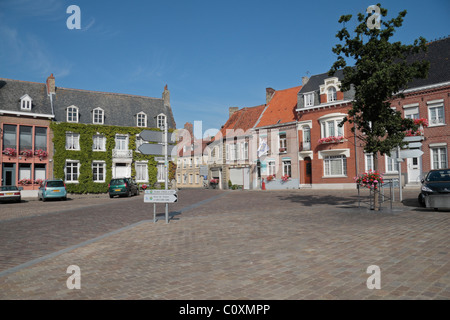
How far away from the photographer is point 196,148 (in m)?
58.7

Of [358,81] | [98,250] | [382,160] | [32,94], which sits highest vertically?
[32,94]

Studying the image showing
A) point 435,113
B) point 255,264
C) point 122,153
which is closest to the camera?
point 255,264

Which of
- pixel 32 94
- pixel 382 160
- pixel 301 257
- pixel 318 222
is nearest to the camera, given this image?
pixel 301 257

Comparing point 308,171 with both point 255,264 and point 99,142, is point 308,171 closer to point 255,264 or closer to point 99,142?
point 99,142

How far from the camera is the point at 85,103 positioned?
37.0m

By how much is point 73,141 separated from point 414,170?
1268 inches

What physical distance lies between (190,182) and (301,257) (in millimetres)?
56153

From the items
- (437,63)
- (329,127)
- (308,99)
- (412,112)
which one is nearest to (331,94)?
(308,99)

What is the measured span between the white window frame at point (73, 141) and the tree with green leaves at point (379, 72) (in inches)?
1158

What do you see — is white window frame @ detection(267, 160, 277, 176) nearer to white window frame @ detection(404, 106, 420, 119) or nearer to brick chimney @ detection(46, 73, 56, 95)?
white window frame @ detection(404, 106, 420, 119)

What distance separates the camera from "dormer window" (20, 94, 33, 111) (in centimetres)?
3196

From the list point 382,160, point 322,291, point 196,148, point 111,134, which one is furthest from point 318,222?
point 196,148
